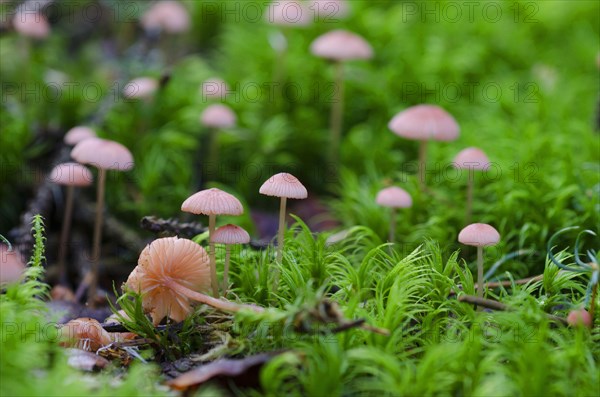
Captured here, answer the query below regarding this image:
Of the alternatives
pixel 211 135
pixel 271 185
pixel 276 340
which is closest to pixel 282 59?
pixel 211 135

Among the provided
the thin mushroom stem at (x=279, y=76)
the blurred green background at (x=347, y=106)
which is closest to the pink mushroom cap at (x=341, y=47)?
the thin mushroom stem at (x=279, y=76)

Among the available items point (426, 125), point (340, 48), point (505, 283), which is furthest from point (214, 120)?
point (505, 283)

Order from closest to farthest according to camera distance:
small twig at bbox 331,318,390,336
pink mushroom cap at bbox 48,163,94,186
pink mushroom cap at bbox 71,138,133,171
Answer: small twig at bbox 331,318,390,336 → pink mushroom cap at bbox 71,138,133,171 → pink mushroom cap at bbox 48,163,94,186

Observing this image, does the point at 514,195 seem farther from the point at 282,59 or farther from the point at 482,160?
the point at 282,59

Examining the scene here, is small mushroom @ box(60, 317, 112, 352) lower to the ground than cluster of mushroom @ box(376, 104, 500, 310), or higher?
lower

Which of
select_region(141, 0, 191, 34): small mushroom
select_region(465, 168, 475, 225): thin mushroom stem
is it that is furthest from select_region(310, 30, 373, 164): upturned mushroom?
select_region(141, 0, 191, 34): small mushroom

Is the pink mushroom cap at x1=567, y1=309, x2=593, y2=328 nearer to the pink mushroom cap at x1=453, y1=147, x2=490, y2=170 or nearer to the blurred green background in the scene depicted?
the blurred green background

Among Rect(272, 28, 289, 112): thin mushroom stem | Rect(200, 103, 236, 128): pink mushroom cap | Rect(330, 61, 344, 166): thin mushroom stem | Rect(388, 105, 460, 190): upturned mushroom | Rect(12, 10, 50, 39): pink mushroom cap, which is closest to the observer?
Rect(388, 105, 460, 190): upturned mushroom
